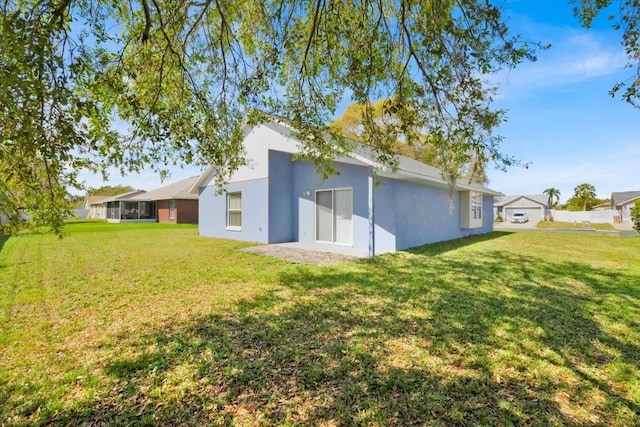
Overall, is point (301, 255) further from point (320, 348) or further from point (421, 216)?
point (320, 348)

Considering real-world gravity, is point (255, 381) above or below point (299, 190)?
below

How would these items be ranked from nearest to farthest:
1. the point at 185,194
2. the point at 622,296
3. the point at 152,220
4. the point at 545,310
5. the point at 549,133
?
the point at 545,310
the point at 622,296
the point at 549,133
the point at 185,194
the point at 152,220

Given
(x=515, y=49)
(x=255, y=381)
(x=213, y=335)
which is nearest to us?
(x=255, y=381)

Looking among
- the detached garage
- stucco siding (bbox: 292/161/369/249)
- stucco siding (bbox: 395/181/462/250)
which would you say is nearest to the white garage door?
the detached garage

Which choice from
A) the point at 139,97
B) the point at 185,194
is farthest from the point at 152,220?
the point at 139,97

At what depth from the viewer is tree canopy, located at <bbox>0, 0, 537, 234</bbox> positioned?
3.24 m

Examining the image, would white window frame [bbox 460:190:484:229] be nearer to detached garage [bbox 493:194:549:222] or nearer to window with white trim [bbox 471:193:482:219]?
window with white trim [bbox 471:193:482:219]

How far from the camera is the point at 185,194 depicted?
91.2 ft

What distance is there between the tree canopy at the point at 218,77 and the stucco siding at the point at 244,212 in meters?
5.57

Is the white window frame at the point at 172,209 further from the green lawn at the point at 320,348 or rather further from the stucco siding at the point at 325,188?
the green lawn at the point at 320,348

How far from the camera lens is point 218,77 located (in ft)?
21.2

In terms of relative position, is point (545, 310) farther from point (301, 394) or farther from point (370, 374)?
point (301, 394)

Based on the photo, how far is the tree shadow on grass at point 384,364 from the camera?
8.44 ft

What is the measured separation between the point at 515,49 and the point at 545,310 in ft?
13.3
